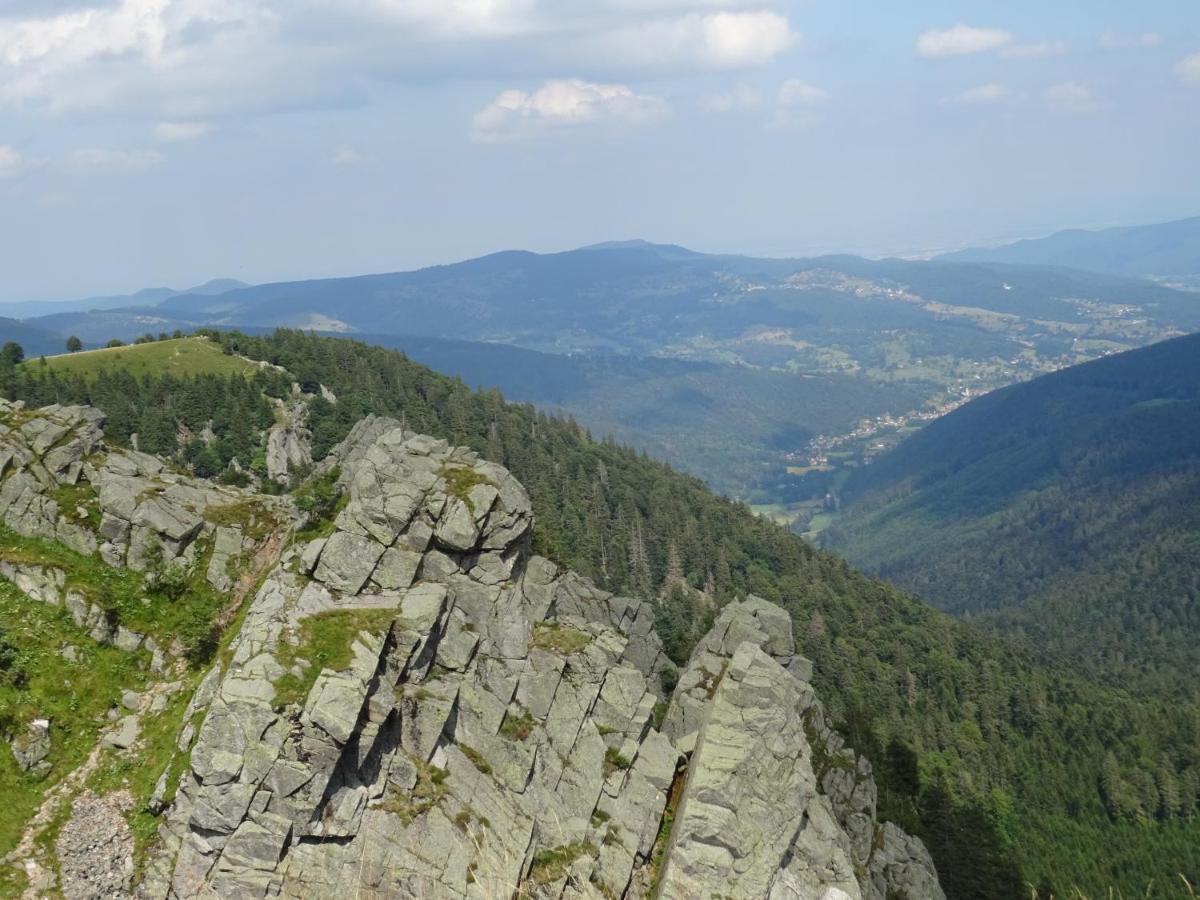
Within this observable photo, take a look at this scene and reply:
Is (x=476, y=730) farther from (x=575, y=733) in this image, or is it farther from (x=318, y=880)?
(x=318, y=880)

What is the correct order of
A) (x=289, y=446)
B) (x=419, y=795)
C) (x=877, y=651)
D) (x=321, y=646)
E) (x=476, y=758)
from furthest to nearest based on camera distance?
(x=877, y=651) < (x=289, y=446) < (x=476, y=758) < (x=321, y=646) < (x=419, y=795)

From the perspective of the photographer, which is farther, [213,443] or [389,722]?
[213,443]

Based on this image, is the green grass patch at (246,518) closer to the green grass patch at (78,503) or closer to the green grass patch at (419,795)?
the green grass patch at (78,503)

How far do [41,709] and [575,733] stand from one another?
26.2 m

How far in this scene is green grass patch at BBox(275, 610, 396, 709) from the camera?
37594 millimetres

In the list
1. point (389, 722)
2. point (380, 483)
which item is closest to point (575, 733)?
point (389, 722)

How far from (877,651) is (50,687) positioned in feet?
462

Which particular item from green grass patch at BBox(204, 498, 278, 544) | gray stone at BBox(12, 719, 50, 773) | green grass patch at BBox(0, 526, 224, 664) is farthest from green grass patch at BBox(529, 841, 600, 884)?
green grass patch at BBox(204, 498, 278, 544)

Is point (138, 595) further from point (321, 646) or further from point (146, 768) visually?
point (321, 646)

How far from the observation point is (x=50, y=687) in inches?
1676

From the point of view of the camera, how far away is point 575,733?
1754 inches

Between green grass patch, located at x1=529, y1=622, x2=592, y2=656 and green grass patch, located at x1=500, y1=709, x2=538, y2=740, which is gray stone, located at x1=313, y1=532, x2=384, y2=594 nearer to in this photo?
green grass patch, located at x1=529, y1=622, x2=592, y2=656

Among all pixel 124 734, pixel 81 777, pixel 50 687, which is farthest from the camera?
pixel 50 687

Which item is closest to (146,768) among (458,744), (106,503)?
(458,744)
